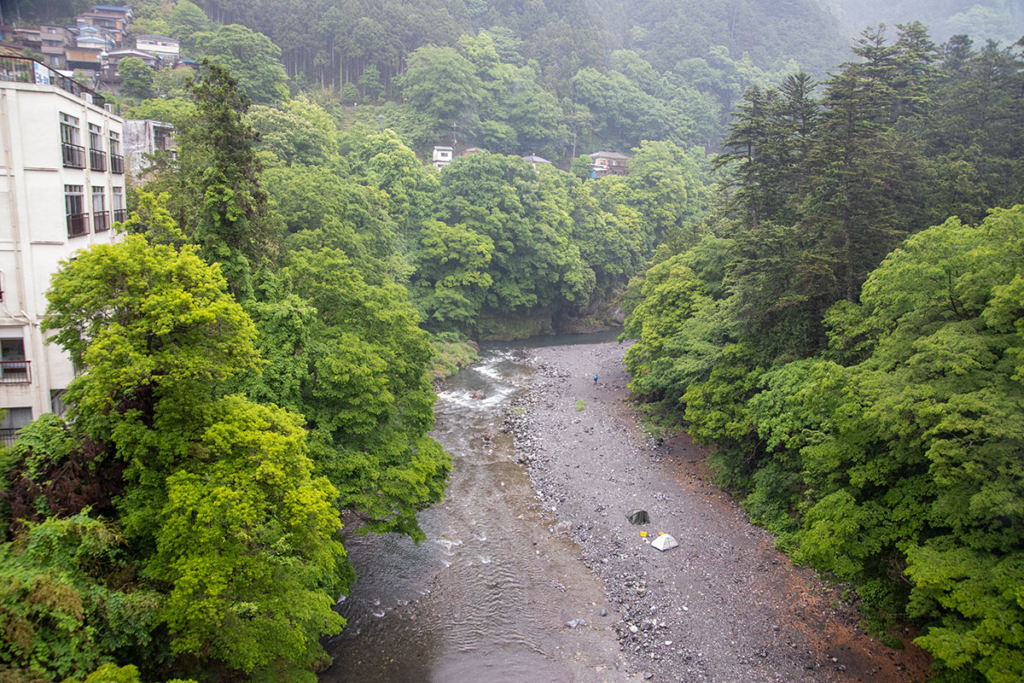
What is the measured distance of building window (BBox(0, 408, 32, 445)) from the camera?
18406mm

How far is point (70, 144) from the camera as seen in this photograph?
19.5 meters


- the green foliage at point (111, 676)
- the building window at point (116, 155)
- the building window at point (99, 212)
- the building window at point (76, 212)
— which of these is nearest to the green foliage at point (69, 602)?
the green foliage at point (111, 676)

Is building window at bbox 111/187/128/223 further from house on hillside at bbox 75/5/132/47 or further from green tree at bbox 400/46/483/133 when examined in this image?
house on hillside at bbox 75/5/132/47

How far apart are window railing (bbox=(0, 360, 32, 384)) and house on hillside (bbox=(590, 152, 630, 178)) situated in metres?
66.1

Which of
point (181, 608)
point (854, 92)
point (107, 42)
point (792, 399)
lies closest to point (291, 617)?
point (181, 608)

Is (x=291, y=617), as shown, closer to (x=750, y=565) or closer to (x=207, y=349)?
(x=207, y=349)

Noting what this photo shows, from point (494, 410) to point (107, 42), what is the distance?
55411 millimetres

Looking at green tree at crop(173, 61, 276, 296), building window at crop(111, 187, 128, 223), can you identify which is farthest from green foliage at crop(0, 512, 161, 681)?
building window at crop(111, 187, 128, 223)

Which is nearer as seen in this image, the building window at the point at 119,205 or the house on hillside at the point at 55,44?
the building window at the point at 119,205

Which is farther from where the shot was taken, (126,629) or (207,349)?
(207,349)

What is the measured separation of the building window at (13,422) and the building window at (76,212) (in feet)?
17.7

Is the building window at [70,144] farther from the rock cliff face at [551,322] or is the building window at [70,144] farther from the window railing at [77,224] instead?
the rock cliff face at [551,322]

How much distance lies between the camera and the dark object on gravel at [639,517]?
23641mm

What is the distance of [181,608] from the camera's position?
1175cm
